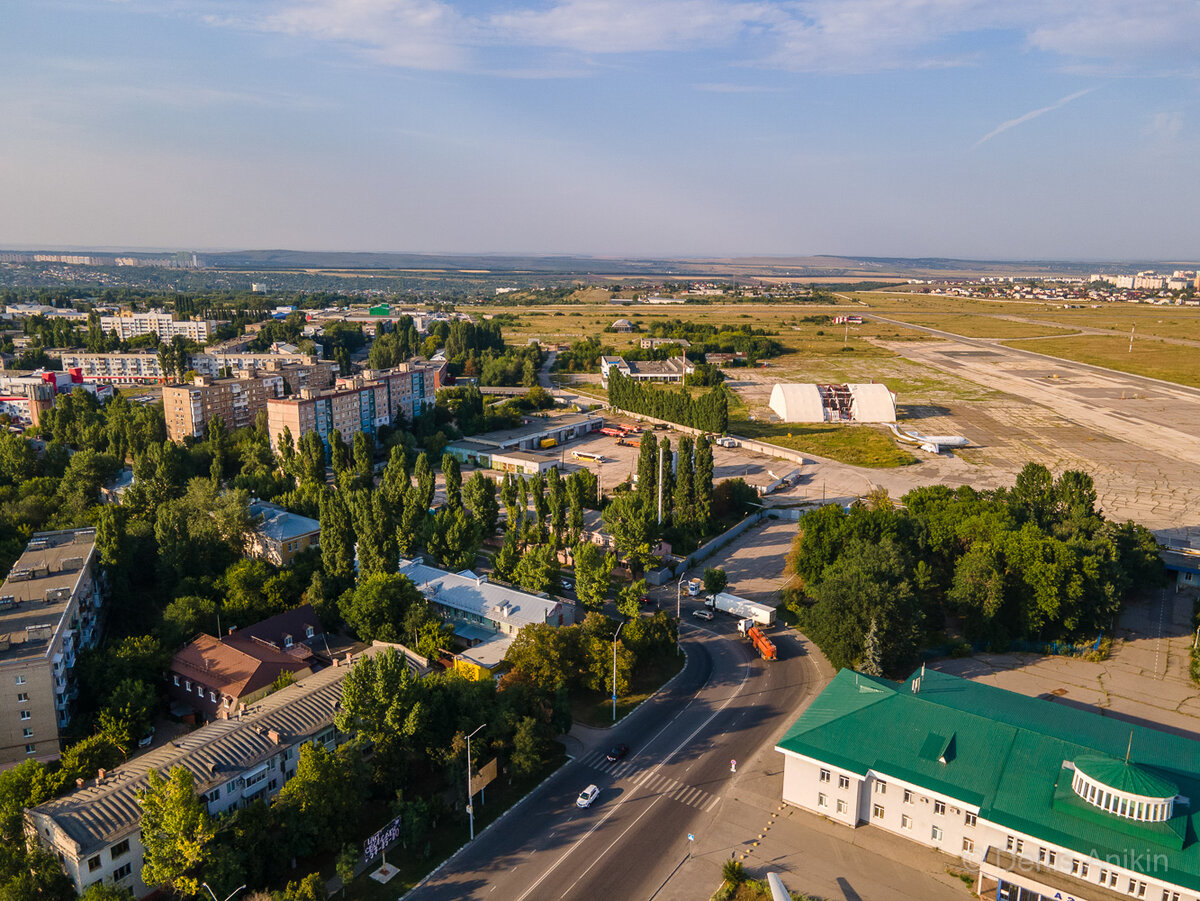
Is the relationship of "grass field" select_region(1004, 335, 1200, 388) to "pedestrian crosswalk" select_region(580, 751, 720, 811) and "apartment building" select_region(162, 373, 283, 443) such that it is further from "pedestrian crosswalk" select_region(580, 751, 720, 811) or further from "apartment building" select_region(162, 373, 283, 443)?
"apartment building" select_region(162, 373, 283, 443)

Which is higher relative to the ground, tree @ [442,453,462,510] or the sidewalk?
tree @ [442,453,462,510]

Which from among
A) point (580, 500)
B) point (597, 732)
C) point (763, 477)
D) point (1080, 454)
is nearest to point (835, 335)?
point (1080, 454)

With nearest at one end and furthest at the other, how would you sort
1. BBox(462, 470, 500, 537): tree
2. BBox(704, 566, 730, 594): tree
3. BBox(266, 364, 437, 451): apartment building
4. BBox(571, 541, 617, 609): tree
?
1. BBox(571, 541, 617, 609): tree
2. BBox(704, 566, 730, 594): tree
3. BBox(462, 470, 500, 537): tree
4. BBox(266, 364, 437, 451): apartment building

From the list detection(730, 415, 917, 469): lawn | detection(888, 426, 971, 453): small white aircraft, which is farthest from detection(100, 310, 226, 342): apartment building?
detection(888, 426, 971, 453): small white aircraft

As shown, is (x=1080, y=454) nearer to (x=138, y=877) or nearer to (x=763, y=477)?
(x=763, y=477)

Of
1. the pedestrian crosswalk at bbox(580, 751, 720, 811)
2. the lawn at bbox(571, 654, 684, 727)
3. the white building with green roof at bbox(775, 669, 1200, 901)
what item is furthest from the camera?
the lawn at bbox(571, 654, 684, 727)

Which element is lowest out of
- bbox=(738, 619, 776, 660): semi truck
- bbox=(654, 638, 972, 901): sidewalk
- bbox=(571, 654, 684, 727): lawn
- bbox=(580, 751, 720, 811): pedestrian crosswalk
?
bbox=(654, 638, 972, 901): sidewalk
